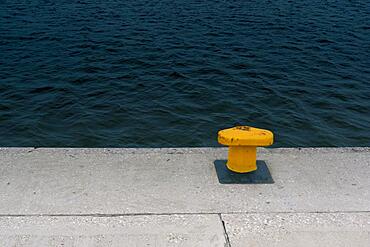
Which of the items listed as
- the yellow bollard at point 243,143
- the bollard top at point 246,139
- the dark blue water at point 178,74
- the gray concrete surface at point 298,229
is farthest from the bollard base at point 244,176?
the dark blue water at point 178,74

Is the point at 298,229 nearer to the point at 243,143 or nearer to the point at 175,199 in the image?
the point at 243,143

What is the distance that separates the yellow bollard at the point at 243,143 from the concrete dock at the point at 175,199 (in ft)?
0.71

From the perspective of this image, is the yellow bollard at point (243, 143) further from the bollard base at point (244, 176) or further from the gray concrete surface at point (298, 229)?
the gray concrete surface at point (298, 229)

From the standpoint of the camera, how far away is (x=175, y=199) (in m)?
4.18

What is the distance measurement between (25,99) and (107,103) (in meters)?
→ 1.38

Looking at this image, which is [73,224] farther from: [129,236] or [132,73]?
[132,73]

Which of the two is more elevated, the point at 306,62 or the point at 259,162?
the point at 259,162

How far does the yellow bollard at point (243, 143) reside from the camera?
428cm

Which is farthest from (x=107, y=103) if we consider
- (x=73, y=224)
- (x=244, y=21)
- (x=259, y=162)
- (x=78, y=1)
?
(x=78, y=1)

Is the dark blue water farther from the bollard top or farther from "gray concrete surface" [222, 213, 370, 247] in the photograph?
"gray concrete surface" [222, 213, 370, 247]

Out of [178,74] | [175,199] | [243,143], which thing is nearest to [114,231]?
[175,199]

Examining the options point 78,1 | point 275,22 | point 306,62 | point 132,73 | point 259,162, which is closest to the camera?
point 259,162

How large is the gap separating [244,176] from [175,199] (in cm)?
71

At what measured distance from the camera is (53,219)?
391cm
